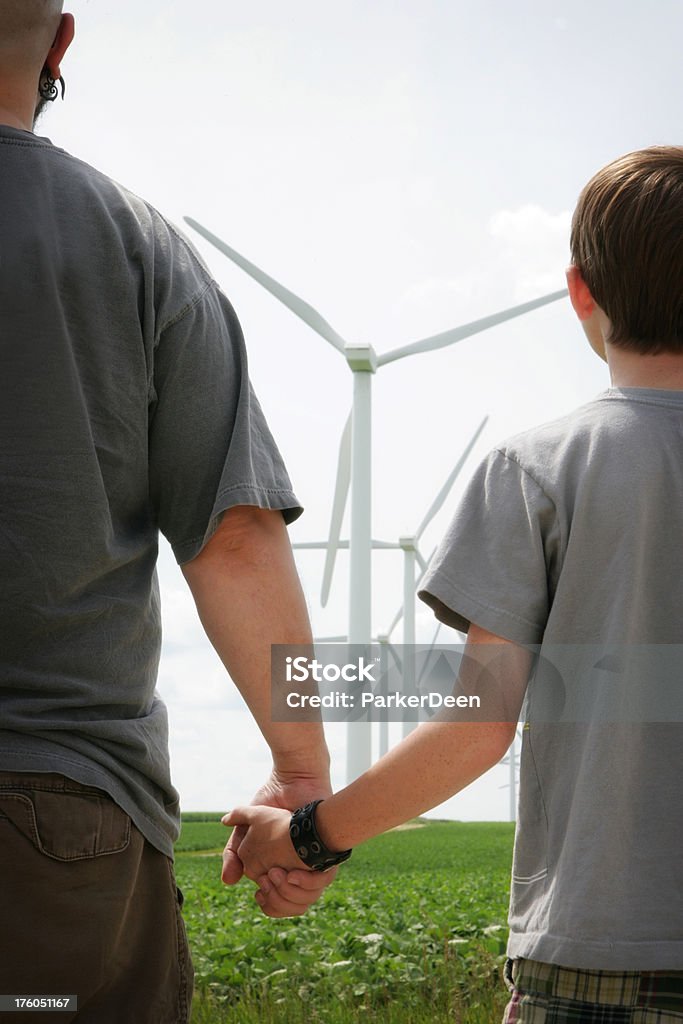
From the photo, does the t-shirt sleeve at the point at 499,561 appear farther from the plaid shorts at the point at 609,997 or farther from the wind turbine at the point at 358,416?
the wind turbine at the point at 358,416

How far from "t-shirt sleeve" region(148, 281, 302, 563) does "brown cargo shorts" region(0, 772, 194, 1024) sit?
0.59 meters

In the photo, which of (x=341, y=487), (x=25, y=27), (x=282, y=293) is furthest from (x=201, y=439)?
(x=341, y=487)

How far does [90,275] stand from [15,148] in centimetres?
28

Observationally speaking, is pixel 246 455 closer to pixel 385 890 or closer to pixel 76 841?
pixel 76 841

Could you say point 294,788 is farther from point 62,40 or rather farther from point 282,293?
point 282,293

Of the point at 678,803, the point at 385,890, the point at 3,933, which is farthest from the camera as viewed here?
the point at 385,890

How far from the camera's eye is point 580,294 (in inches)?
100.0

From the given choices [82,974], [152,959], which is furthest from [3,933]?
[152,959]

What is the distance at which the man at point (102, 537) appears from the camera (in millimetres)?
1900

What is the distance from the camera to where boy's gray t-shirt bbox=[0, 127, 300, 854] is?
197 centimetres

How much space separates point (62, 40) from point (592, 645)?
64.0 inches

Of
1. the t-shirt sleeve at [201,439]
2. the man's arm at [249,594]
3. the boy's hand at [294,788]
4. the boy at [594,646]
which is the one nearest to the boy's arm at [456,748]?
the boy at [594,646]

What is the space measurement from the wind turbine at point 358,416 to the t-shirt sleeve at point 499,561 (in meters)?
18.1

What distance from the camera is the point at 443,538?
2.38 metres
